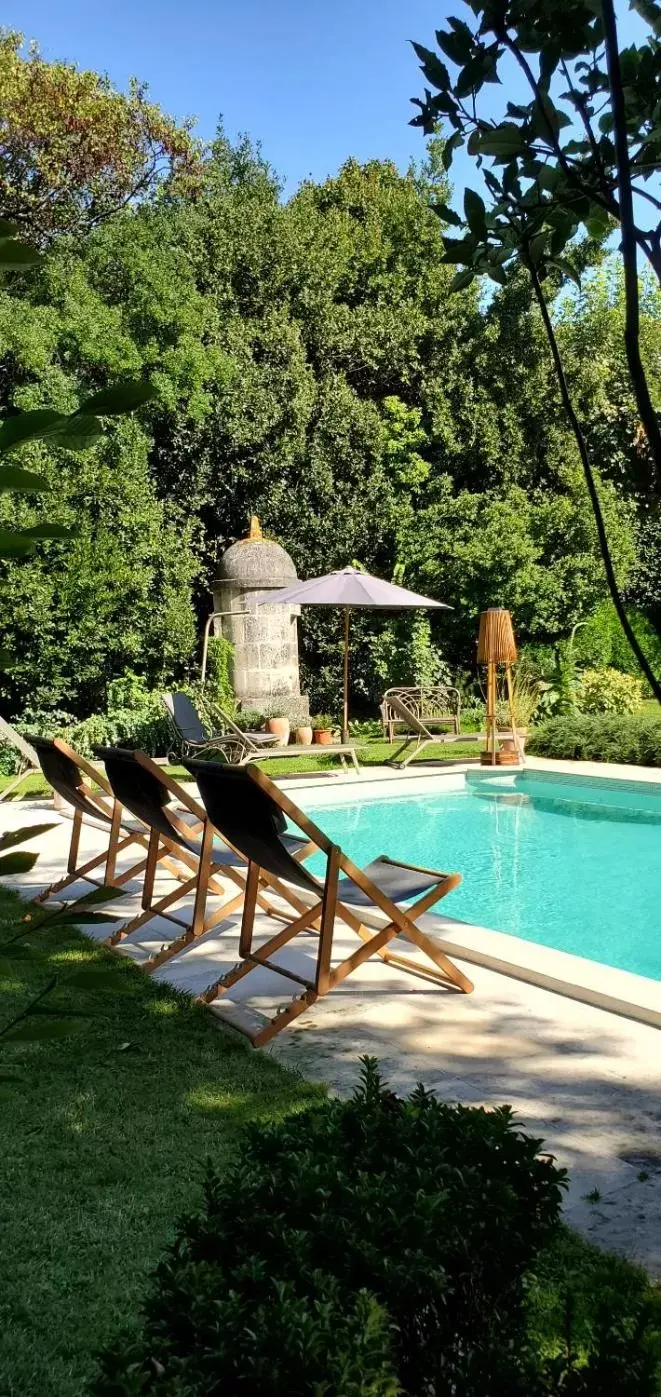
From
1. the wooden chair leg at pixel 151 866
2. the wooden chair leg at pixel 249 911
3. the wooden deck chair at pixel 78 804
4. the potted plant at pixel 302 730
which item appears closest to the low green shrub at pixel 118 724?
the potted plant at pixel 302 730

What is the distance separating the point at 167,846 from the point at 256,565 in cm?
1200

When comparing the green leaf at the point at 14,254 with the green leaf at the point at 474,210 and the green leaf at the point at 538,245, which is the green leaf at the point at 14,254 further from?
the green leaf at the point at 538,245

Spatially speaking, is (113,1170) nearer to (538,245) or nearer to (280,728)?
(538,245)

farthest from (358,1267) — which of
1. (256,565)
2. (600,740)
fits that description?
(256,565)

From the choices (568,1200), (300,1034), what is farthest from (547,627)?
(568,1200)

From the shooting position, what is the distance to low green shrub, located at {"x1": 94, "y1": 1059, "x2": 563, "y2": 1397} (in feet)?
4.46

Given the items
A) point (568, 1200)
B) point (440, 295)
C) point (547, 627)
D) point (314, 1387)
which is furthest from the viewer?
point (440, 295)

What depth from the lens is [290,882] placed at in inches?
184

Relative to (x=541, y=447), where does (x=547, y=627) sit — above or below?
below

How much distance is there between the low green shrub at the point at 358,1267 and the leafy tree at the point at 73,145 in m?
18.2

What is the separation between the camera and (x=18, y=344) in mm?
16844

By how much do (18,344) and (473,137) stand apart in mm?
16957

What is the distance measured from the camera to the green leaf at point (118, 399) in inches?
28.0

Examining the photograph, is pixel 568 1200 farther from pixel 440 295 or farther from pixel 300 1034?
pixel 440 295
